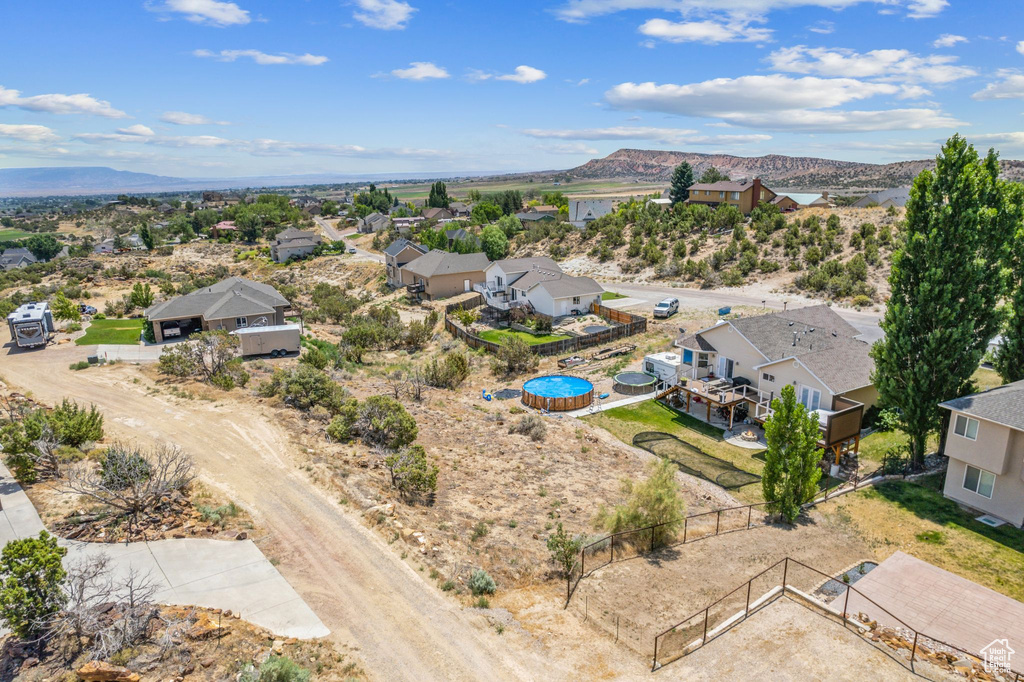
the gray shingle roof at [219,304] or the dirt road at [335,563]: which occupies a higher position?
the gray shingle roof at [219,304]

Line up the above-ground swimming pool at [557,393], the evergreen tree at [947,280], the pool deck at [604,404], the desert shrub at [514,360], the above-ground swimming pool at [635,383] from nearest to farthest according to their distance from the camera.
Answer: the evergreen tree at [947,280] < the pool deck at [604,404] < the above-ground swimming pool at [557,393] < the above-ground swimming pool at [635,383] < the desert shrub at [514,360]

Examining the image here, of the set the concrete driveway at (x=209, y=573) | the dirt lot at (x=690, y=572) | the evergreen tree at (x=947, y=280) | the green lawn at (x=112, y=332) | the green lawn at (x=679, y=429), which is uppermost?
the evergreen tree at (x=947, y=280)

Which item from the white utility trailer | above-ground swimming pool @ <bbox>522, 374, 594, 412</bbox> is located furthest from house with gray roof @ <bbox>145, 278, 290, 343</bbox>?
above-ground swimming pool @ <bbox>522, 374, 594, 412</bbox>

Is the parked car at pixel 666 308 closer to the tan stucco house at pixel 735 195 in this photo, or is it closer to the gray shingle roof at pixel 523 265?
the gray shingle roof at pixel 523 265

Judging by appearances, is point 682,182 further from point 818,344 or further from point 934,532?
point 934,532

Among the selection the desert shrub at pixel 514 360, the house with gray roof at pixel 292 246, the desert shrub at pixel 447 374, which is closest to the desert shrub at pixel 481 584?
the desert shrub at pixel 447 374

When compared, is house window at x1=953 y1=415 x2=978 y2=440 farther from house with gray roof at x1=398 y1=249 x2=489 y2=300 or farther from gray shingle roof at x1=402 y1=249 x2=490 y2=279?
gray shingle roof at x1=402 y1=249 x2=490 y2=279

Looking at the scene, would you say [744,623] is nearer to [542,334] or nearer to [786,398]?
[786,398]

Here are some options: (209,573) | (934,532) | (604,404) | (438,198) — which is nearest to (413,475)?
(209,573)
